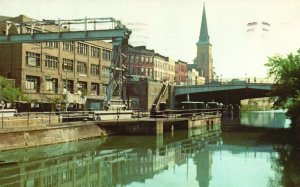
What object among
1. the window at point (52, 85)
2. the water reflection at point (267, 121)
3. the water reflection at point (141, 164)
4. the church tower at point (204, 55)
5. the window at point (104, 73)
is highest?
→ the church tower at point (204, 55)

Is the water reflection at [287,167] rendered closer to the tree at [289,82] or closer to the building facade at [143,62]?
the tree at [289,82]

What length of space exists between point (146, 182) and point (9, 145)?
35.5ft

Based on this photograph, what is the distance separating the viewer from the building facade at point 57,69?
197 feet

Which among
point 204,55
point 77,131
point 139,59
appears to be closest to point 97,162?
point 77,131

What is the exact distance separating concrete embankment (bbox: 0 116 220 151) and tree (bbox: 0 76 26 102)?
20.4m

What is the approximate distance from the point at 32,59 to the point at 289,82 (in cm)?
3690

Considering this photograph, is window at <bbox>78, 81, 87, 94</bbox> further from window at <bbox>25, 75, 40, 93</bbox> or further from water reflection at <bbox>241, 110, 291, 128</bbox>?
water reflection at <bbox>241, 110, 291, 128</bbox>

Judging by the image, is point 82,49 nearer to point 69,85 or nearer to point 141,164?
point 69,85

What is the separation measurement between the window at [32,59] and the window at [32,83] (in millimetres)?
1989

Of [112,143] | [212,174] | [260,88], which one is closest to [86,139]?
[112,143]

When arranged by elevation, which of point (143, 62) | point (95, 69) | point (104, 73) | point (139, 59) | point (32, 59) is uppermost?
point (139, 59)

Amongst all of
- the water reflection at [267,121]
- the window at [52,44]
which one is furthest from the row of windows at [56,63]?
the water reflection at [267,121]

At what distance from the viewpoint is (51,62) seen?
66.8m

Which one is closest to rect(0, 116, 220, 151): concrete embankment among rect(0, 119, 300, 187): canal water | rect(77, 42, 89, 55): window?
rect(0, 119, 300, 187): canal water
